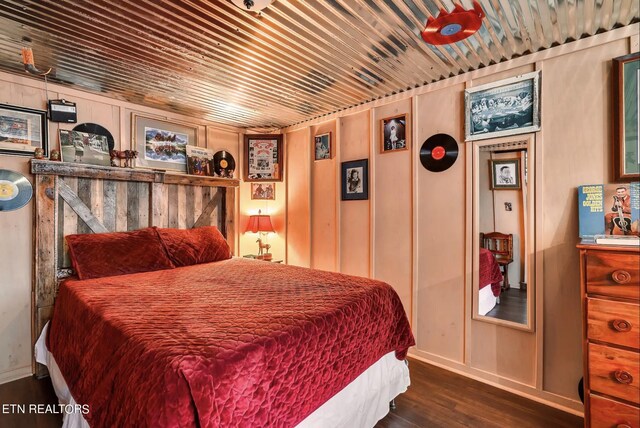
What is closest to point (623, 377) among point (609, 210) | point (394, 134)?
point (609, 210)

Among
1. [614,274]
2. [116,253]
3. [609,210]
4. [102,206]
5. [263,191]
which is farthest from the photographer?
[263,191]

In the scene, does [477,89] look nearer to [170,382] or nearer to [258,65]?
[258,65]

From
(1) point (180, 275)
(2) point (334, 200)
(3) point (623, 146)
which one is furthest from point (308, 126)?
(3) point (623, 146)

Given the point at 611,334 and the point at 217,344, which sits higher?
the point at 217,344

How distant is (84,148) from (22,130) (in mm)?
414

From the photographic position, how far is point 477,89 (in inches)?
95.7

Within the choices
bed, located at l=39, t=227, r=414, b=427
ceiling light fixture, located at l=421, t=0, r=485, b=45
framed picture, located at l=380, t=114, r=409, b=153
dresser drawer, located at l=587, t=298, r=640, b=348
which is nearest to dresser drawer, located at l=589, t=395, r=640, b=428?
dresser drawer, located at l=587, t=298, r=640, b=348

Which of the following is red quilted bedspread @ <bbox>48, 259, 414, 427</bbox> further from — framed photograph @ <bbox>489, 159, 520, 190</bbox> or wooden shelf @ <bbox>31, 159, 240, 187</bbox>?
framed photograph @ <bbox>489, 159, 520, 190</bbox>

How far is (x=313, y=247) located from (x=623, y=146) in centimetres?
289

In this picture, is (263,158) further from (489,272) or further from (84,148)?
(489,272)

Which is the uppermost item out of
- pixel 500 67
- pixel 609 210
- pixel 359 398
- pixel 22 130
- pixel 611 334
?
pixel 500 67

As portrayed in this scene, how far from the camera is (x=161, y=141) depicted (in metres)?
3.31

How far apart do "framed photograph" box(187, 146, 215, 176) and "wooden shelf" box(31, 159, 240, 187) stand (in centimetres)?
14

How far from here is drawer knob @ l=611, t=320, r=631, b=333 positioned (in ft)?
4.75
